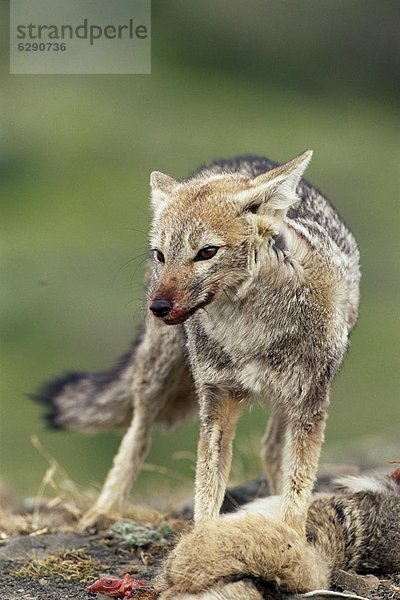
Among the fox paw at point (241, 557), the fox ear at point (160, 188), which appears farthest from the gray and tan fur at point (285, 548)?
the fox ear at point (160, 188)

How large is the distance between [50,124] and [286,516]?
12797 millimetres

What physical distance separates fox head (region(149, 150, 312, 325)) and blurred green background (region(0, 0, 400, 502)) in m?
8.58

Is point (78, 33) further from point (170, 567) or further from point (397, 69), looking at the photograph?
point (397, 69)

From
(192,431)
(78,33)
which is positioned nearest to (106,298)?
(192,431)

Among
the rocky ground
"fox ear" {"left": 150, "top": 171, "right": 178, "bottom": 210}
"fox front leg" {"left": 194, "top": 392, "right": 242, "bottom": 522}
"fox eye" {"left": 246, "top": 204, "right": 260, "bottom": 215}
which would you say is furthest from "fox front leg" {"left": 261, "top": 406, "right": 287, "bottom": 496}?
"fox eye" {"left": 246, "top": 204, "right": 260, "bottom": 215}

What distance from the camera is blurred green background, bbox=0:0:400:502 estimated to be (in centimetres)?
1602

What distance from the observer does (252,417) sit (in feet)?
51.0

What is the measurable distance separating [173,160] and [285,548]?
12364mm

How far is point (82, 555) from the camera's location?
739 centimetres

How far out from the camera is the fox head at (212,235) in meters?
5.95

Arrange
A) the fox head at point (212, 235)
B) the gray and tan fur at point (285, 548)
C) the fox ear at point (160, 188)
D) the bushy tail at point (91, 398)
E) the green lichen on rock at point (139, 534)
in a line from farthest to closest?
1. the bushy tail at point (91, 398)
2. the green lichen on rock at point (139, 534)
3. the fox ear at point (160, 188)
4. the fox head at point (212, 235)
5. the gray and tan fur at point (285, 548)

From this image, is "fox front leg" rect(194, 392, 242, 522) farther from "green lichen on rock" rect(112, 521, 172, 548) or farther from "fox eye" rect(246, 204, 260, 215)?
"fox eye" rect(246, 204, 260, 215)

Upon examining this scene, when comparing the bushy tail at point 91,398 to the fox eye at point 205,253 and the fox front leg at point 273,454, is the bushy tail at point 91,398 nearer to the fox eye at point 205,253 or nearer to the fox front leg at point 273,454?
the fox front leg at point 273,454

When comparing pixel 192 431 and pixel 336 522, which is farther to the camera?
pixel 192 431
